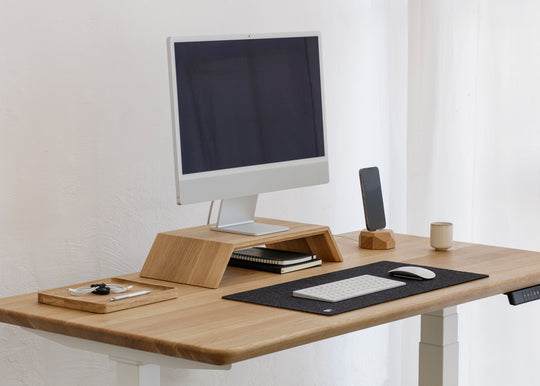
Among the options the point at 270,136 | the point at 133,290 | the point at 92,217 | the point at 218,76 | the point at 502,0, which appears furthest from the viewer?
the point at 502,0

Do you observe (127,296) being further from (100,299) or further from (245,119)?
(245,119)

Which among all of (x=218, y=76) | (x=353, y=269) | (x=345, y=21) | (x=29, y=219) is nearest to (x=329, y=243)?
(x=353, y=269)

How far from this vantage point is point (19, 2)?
2.09m

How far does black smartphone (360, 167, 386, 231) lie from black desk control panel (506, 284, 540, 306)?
0.48 metres

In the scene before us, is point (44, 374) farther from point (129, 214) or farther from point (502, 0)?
point (502, 0)

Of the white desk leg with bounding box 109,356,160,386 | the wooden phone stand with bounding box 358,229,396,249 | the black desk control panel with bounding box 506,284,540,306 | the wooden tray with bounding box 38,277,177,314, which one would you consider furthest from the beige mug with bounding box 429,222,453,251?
the white desk leg with bounding box 109,356,160,386

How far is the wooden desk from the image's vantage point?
1.49 meters

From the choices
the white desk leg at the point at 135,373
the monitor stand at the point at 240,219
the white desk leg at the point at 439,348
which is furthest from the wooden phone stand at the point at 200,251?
the white desk leg at the point at 439,348

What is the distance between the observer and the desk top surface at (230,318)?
1.49 meters

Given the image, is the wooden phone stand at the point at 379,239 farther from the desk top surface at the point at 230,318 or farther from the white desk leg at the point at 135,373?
the white desk leg at the point at 135,373

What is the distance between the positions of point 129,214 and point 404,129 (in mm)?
1251

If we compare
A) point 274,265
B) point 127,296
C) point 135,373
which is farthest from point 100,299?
point 274,265

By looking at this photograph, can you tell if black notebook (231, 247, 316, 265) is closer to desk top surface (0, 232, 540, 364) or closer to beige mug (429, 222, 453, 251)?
desk top surface (0, 232, 540, 364)

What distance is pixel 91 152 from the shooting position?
2.27 meters
